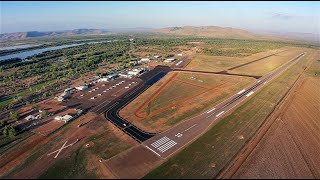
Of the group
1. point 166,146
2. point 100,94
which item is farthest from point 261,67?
point 166,146

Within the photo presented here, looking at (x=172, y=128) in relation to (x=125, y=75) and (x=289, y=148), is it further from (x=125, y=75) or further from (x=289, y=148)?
(x=125, y=75)

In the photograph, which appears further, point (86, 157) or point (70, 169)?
point (86, 157)

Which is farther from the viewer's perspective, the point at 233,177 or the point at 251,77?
the point at 251,77

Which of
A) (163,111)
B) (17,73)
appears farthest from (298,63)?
(17,73)

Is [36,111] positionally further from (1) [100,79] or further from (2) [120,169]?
(2) [120,169]

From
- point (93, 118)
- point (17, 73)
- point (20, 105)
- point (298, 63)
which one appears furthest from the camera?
point (298, 63)

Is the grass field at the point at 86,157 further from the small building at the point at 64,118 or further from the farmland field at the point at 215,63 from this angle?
the farmland field at the point at 215,63

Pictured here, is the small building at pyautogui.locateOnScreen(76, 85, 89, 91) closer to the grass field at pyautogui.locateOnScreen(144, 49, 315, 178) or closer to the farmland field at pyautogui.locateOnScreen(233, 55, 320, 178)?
the grass field at pyautogui.locateOnScreen(144, 49, 315, 178)
